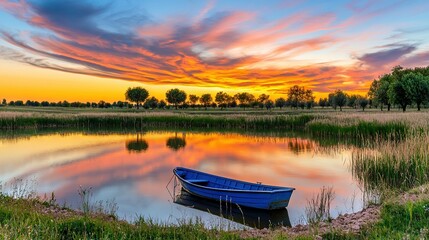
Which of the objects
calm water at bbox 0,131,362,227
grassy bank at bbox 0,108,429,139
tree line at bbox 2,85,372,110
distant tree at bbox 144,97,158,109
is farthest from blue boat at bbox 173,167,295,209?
distant tree at bbox 144,97,158,109

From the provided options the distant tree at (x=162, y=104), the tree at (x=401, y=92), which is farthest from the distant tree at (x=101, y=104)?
the tree at (x=401, y=92)

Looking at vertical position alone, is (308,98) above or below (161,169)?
above

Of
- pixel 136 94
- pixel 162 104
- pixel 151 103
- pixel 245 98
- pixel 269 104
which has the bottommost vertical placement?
pixel 269 104

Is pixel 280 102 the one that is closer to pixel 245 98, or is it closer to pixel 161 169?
pixel 245 98

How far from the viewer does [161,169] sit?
63.7 ft

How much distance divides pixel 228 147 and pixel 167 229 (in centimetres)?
2158

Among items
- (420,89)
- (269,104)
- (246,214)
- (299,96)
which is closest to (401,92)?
(420,89)

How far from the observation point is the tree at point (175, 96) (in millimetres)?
131750

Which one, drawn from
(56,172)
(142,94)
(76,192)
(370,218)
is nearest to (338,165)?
(370,218)

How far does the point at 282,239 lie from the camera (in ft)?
20.2

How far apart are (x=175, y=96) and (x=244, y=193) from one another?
122797mm

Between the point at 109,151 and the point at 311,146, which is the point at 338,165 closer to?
the point at 311,146

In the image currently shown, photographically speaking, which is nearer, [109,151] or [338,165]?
[338,165]

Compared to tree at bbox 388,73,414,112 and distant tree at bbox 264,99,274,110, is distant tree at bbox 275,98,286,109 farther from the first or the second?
tree at bbox 388,73,414,112
